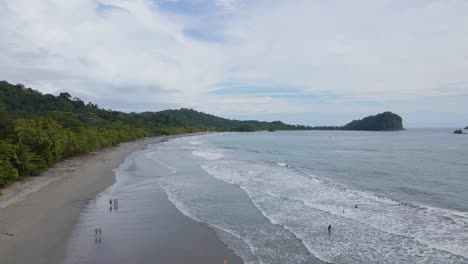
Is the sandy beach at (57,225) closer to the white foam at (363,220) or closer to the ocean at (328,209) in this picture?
the ocean at (328,209)

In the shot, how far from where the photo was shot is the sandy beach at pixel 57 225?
15.9 m

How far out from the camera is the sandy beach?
52.1 ft

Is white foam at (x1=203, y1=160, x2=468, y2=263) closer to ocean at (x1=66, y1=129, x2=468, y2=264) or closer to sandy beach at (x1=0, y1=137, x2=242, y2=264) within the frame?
ocean at (x1=66, y1=129, x2=468, y2=264)

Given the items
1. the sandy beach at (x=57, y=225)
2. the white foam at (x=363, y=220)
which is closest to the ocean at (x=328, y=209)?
the white foam at (x=363, y=220)

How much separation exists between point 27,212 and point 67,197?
482 cm

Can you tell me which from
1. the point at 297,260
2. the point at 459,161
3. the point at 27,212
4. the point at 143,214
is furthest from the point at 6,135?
the point at 459,161

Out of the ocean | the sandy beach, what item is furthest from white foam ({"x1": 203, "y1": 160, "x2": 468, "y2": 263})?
the sandy beach

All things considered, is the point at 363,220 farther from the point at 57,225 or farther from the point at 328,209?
the point at 57,225

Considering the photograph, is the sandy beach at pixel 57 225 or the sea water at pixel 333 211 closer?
the sandy beach at pixel 57 225

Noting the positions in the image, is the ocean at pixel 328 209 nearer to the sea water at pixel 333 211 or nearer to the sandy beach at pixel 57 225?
the sea water at pixel 333 211

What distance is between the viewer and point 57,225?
20.0m

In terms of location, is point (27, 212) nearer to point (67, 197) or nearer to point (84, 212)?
point (84, 212)

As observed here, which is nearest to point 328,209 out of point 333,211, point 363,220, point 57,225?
point 333,211

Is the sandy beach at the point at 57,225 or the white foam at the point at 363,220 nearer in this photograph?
the sandy beach at the point at 57,225
